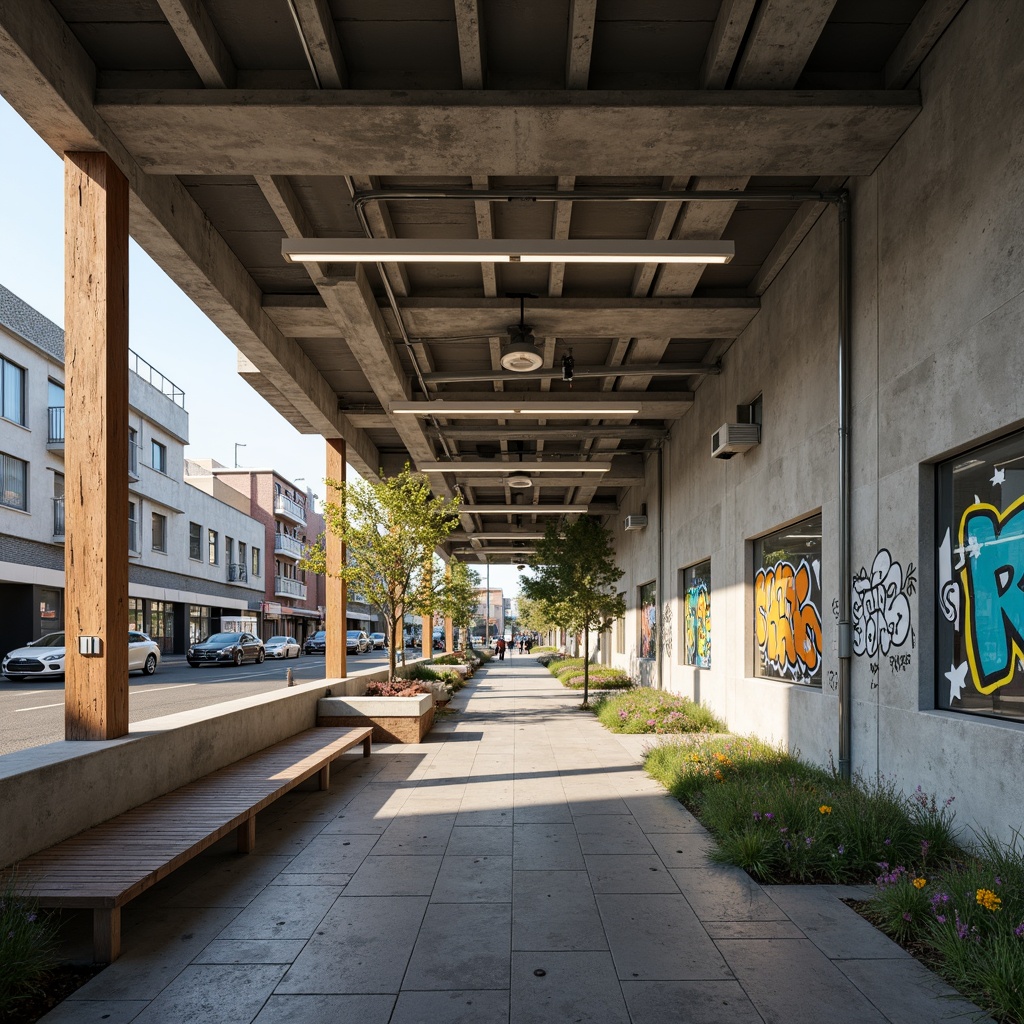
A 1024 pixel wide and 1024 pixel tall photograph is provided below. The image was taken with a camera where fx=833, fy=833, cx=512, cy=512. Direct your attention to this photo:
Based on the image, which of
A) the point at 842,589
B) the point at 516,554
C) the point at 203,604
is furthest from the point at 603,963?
the point at 203,604

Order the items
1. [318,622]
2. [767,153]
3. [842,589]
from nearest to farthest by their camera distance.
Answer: [767,153] < [842,589] < [318,622]

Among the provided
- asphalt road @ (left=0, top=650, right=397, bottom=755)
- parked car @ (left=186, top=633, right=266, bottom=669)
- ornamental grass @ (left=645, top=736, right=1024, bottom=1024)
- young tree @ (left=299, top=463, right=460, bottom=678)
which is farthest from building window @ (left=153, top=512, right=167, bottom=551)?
ornamental grass @ (left=645, top=736, right=1024, bottom=1024)

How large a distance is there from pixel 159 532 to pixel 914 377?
3981 cm

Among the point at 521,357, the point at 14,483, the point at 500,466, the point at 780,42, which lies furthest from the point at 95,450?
the point at 14,483

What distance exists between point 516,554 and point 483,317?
29246 millimetres

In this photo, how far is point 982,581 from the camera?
5410 millimetres

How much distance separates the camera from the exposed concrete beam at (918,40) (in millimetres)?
5445

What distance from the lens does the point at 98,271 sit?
19.2 ft

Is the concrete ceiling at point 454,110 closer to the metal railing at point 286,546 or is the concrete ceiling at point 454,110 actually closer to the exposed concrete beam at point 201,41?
the exposed concrete beam at point 201,41

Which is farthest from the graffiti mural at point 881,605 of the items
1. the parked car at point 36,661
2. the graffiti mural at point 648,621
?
the parked car at point 36,661

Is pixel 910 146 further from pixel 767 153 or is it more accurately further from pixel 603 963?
pixel 603 963

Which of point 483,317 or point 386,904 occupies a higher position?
point 483,317

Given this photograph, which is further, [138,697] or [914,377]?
[138,697]

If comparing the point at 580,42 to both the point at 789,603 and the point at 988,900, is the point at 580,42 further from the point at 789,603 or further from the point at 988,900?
the point at 789,603
